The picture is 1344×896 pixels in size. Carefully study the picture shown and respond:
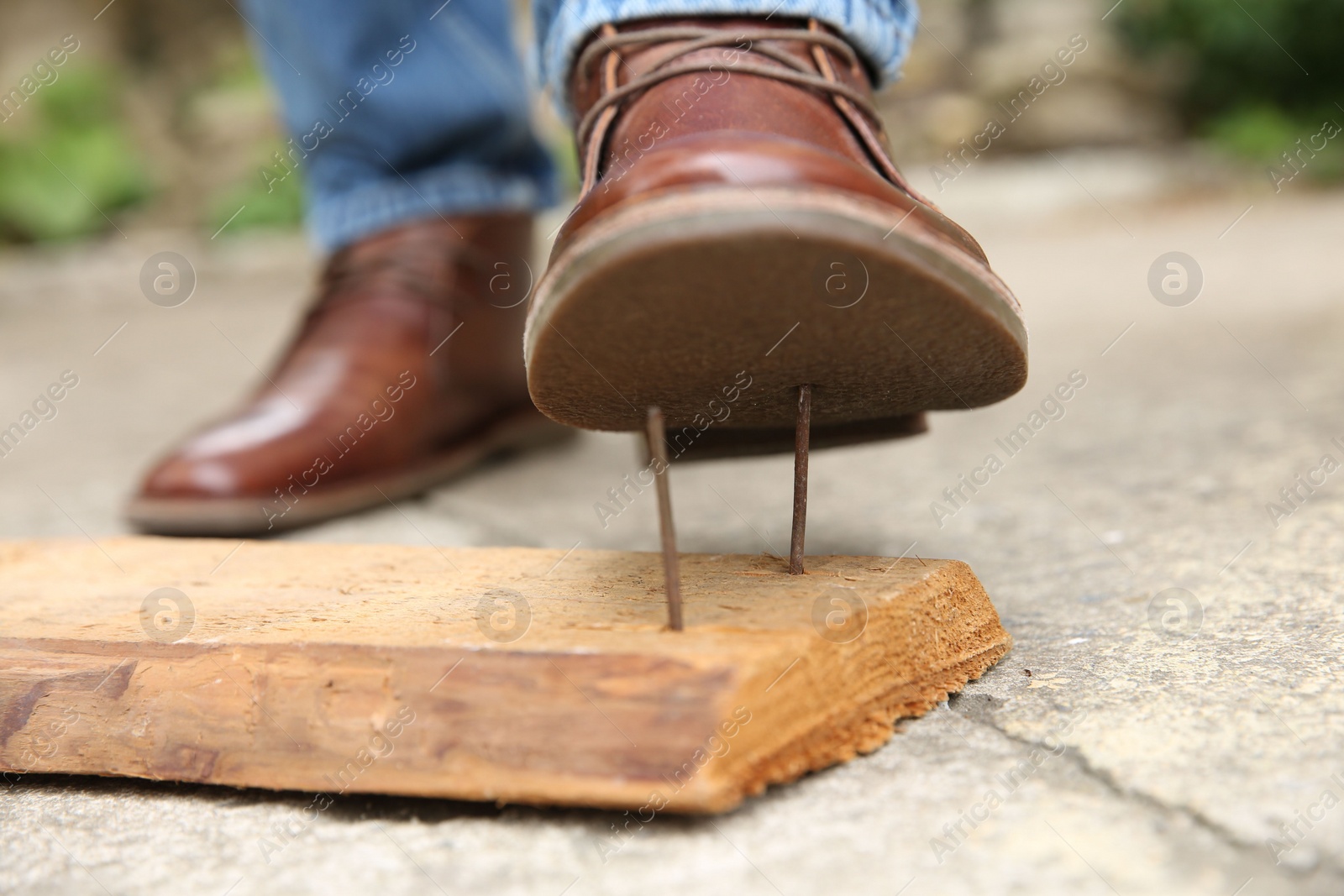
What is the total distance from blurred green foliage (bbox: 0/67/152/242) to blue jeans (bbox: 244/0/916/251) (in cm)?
387

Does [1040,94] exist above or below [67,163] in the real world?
below

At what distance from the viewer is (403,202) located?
1386 millimetres

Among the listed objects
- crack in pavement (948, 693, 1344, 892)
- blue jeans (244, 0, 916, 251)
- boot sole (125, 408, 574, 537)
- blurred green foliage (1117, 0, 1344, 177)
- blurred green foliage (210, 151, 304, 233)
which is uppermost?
blue jeans (244, 0, 916, 251)

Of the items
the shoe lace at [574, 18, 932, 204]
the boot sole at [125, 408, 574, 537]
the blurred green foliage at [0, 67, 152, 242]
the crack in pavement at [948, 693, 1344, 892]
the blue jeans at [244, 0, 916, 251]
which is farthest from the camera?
the blurred green foliage at [0, 67, 152, 242]

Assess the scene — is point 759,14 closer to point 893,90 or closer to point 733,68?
point 733,68

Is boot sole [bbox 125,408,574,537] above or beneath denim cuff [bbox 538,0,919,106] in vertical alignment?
beneath

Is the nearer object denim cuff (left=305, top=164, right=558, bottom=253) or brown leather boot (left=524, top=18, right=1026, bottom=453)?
brown leather boot (left=524, top=18, right=1026, bottom=453)

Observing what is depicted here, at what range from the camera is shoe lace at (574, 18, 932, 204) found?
2.46 ft

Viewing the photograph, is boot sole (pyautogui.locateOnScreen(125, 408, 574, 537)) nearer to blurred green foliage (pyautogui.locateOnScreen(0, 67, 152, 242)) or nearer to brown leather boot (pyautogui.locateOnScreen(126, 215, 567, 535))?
brown leather boot (pyautogui.locateOnScreen(126, 215, 567, 535))

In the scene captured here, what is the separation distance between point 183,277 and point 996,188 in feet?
11.0

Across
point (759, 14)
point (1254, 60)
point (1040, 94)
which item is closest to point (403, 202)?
point (759, 14)

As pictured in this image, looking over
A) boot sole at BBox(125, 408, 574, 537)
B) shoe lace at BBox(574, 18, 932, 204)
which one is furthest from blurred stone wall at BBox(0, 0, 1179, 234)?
shoe lace at BBox(574, 18, 932, 204)

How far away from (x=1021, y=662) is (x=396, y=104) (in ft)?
3.32

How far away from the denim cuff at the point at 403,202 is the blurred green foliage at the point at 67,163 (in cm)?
397
